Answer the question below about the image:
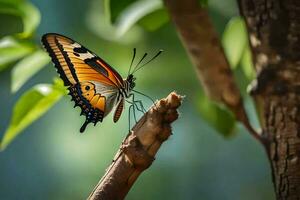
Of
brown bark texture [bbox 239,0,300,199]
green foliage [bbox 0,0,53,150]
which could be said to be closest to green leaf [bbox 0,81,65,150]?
green foliage [bbox 0,0,53,150]

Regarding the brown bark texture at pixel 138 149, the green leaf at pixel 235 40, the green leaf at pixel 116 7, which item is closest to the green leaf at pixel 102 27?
the green leaf at pixel 235 40

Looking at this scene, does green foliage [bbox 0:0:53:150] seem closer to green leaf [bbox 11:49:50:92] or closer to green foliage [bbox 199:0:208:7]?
green leaf [bbox 11:49:50:92]

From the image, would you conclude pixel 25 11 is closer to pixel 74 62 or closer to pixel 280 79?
pixel 74 62

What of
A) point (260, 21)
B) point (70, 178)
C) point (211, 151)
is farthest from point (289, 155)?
point (211, 151)

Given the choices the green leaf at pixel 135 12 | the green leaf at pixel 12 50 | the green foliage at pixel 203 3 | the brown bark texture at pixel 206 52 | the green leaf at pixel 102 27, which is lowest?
the green leaf at pixel 102 27

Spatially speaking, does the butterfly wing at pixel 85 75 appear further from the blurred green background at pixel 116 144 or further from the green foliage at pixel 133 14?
the blurred green background at pixel 116 144

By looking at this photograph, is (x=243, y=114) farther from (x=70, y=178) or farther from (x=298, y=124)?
(x=70, y=178)

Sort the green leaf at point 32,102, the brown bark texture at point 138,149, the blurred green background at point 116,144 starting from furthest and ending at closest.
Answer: the blurred green background at point 116,144
the green leaf at point 32,102
the brown bark texture at point 138,149

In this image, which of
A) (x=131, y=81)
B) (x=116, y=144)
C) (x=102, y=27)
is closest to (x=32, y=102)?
(x=131, y=81)
